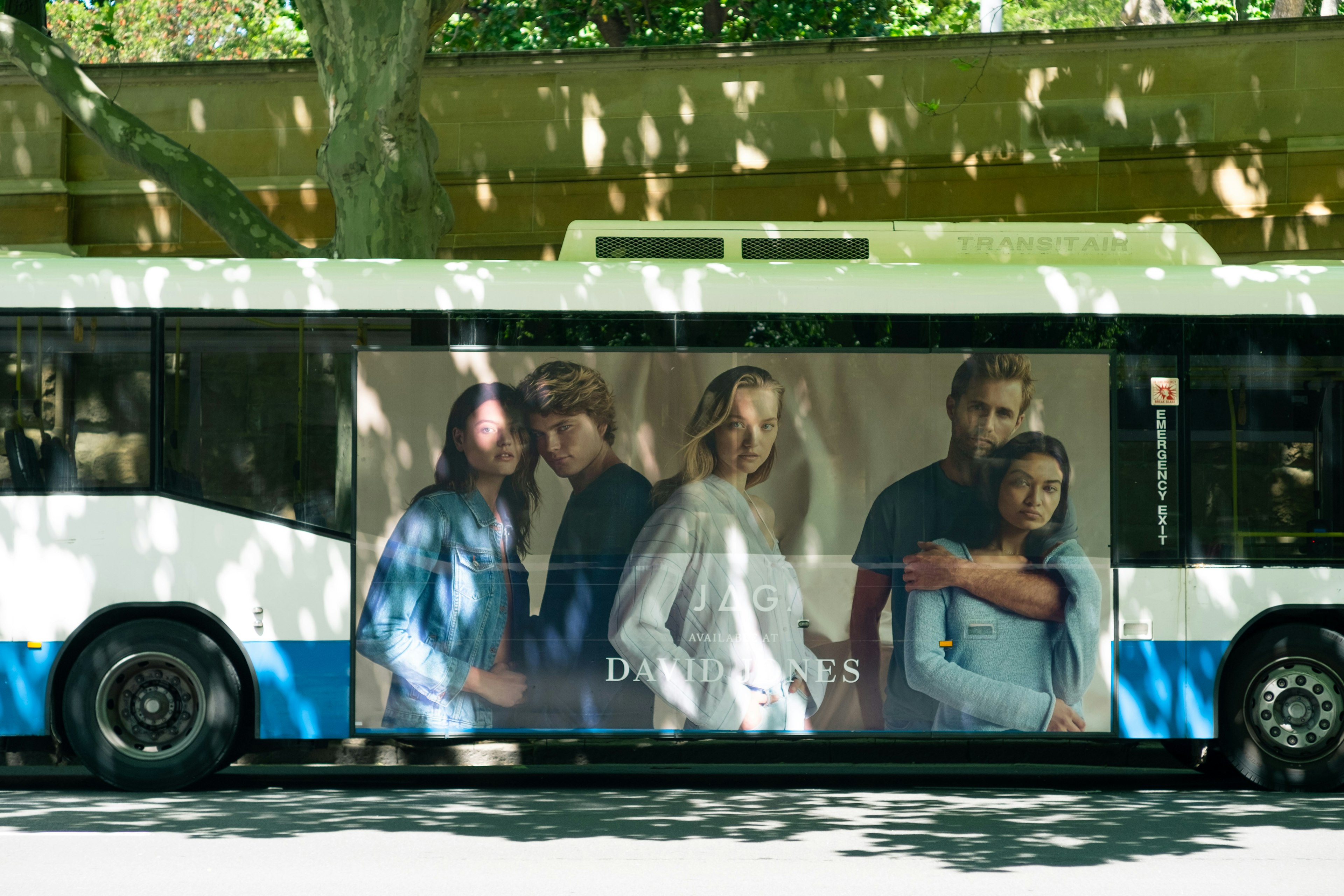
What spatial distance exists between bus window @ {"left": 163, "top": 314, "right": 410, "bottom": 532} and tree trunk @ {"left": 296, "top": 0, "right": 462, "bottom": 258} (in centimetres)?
304

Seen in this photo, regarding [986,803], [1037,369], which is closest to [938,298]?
[1037,369]

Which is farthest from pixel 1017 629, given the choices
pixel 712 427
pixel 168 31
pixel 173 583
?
pixel 168 31

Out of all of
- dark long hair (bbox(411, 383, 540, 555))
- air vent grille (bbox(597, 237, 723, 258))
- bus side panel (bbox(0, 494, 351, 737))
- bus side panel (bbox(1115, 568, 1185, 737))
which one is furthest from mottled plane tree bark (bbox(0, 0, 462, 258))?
bus side panel (bbox(1115, 568, 1185, 737))

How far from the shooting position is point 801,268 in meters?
8.50

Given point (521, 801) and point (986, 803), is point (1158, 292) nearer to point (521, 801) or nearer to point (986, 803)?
point (986, 803)

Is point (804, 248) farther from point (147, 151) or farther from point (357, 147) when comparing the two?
point (147, 151)

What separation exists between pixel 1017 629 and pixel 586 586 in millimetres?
2375

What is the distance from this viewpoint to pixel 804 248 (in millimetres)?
9023

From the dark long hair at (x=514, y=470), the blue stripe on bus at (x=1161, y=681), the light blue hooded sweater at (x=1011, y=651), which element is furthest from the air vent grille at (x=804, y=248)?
the blue stripe on bus at (x=1161, y=681)

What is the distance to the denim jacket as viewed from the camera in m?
8.21

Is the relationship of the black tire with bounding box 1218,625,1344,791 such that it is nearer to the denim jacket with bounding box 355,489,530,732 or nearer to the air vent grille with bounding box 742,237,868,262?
the air vent grille with bounding box 742,237,868,262

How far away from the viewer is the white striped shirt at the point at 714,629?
8242 millimetres

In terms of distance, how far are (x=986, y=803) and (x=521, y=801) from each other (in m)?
2.47

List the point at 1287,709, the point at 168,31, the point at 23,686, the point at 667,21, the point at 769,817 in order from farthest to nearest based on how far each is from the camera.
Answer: the point at 168,31
the point at 667,21
the point at 1287,709
the point at 23,686
the point at 769,817
